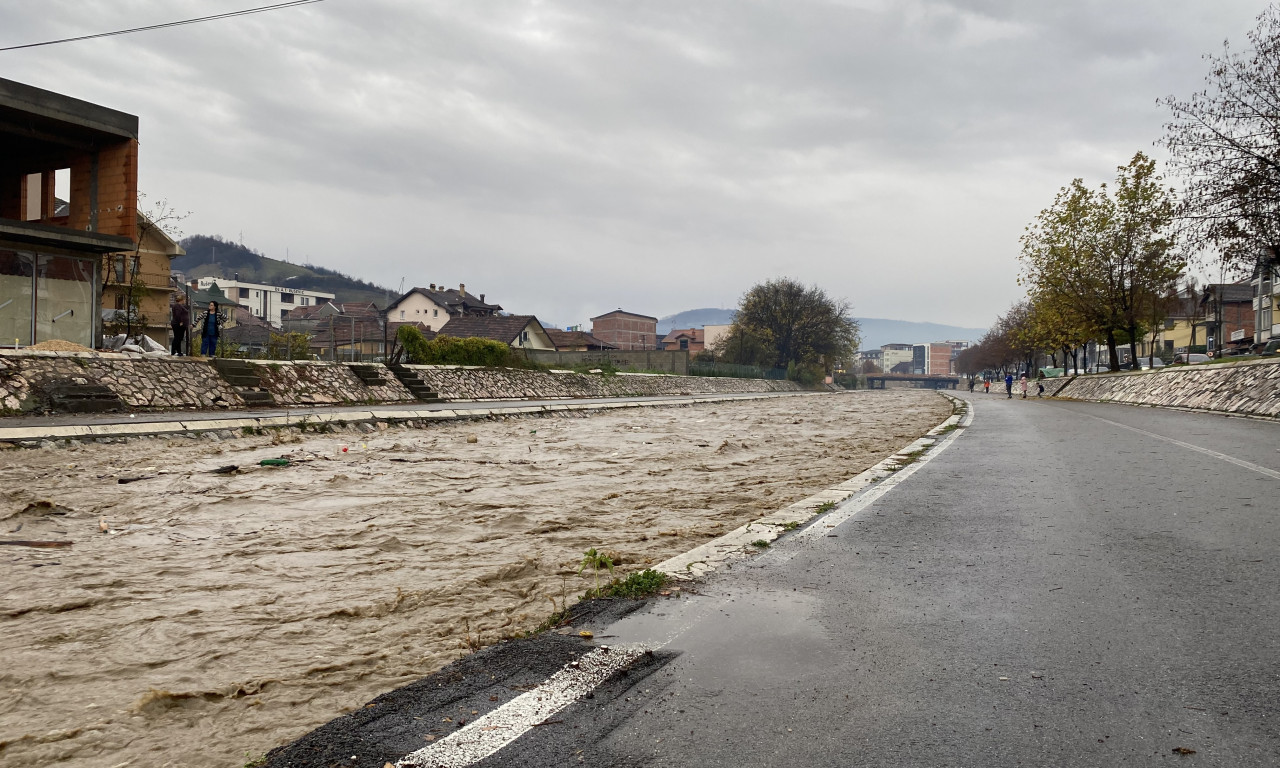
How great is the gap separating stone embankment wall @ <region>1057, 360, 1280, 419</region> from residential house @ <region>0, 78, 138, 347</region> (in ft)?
99.3

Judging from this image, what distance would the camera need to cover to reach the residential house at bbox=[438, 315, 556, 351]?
78312mm

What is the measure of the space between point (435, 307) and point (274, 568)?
94480 mm

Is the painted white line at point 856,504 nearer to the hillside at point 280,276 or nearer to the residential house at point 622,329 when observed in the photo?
the residential house at point 622,329

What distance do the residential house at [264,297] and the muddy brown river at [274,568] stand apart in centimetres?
12293

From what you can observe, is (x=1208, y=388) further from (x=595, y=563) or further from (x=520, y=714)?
(x=520, y=714)

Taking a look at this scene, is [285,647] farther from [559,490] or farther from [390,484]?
[390,484]

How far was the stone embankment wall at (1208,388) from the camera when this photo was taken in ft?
66.6

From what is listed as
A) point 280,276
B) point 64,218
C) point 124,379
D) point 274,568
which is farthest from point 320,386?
point 280,276

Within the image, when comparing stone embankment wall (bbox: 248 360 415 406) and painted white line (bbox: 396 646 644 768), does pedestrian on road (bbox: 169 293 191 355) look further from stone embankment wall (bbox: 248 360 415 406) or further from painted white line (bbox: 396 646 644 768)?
painted white line (bbox: 396 646 644 768)

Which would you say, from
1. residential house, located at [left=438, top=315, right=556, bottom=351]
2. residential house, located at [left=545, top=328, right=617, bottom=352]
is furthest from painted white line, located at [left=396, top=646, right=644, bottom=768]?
residential house, located at [left=545, top=328, right=617, bottom=352]

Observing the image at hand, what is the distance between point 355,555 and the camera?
210 inches

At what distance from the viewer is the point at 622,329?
133 meters

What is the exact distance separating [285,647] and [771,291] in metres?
90.8

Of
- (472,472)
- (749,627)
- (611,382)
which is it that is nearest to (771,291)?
(611,382)
